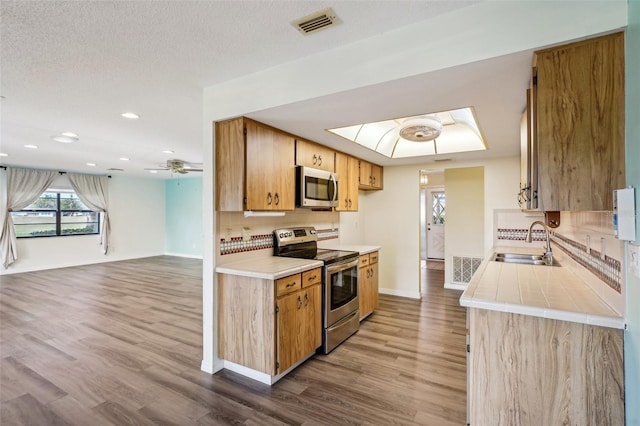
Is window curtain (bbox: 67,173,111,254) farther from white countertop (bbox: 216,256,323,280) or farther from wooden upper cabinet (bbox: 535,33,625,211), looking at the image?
wooden upper cabinet (bbox: 535,33,625,211)

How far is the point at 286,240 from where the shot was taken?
3.44 meters

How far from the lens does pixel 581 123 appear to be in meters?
1.42

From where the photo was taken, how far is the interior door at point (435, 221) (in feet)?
28.6

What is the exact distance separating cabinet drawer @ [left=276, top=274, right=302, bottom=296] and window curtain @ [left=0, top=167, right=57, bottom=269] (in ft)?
25.9

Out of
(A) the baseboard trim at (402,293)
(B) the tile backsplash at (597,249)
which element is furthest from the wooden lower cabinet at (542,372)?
(A) the baseboard trim at (402,293)

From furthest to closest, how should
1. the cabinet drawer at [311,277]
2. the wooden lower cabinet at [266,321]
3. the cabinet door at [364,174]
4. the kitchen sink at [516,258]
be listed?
1. the cabinet door at [364,174]
2. the kitchen sink at [516,258]
3. the cabinet drawer at [311,277]
4. the wooden lower cabinet at [266,321]

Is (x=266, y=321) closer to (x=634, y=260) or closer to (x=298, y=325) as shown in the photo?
(x=298, y=325)

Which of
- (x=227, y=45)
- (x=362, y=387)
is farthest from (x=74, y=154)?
(x=362, y=387)

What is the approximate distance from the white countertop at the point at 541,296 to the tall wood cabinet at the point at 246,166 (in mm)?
1765

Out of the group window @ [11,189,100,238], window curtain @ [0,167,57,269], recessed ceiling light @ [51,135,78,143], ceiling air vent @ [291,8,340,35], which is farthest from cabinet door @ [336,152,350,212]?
window @ [11,189,100,238]

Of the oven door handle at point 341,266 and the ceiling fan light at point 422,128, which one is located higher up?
the ceiling fan light at point 422,128

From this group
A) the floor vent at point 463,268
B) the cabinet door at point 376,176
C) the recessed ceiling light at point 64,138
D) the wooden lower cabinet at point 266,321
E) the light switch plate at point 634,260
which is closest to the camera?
the light switch plate at point 634,260

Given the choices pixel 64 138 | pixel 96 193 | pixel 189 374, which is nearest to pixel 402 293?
pixel 189 374

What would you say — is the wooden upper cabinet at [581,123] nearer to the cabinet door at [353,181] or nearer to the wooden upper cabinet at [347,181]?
the wooden upper cabinet at [347,181]
